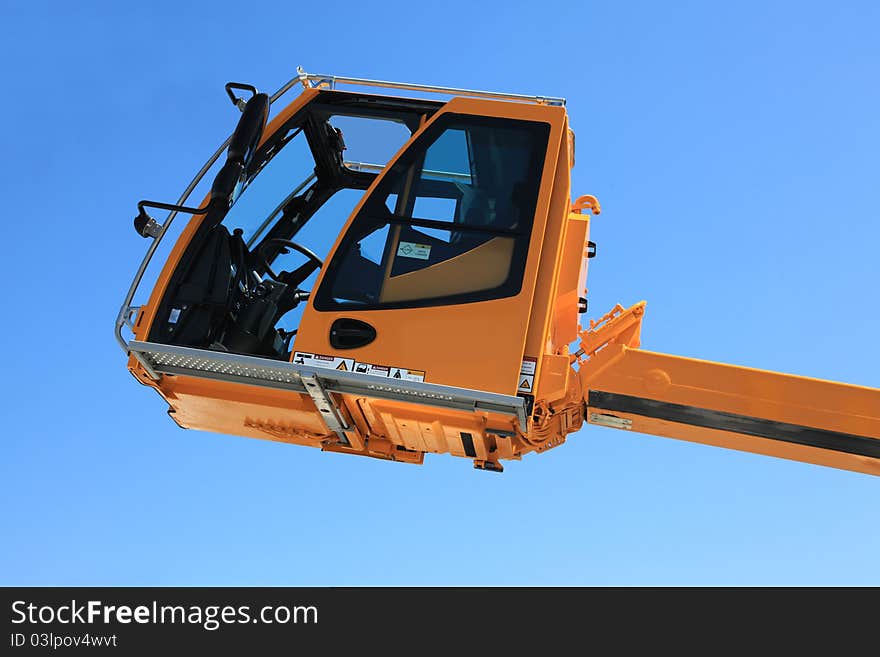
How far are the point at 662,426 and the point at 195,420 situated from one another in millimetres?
2866

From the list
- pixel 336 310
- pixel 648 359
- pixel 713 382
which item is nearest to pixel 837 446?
pixel 713 382

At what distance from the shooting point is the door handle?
17.8 ft

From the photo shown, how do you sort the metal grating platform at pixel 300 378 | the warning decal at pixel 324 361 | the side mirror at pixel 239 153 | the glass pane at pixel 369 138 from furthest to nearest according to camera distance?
the glass pane at pixel 369 138 < the side mirror at pixel 239 153 < the warning decal at pixel 324 361 < the metal grating platform at pixel 300 378

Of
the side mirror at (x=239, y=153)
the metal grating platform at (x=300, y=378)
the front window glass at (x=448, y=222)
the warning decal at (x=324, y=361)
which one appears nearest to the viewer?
the metal grating platform at (x=300, y=378)

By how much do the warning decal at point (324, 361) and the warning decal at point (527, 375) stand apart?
901mm

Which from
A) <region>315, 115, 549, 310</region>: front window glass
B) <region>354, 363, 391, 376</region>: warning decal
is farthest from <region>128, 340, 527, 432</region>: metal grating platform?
<region>315, 115, 549, 310</region>: front window glass

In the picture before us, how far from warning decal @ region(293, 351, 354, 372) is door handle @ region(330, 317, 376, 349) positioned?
0.08 m

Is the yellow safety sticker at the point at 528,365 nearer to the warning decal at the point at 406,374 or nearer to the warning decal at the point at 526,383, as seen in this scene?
the warning decal at the point at 526,383

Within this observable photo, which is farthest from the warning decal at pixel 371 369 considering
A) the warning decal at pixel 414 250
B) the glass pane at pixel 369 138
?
the glass pane at pixel 369 138

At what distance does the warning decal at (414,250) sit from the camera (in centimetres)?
560

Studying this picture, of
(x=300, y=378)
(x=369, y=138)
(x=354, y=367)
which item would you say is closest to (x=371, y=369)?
(x=354, y=367)

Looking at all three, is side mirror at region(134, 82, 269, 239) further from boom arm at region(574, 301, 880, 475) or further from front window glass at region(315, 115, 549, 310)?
boom arm at region(574, 301, 880, 475)

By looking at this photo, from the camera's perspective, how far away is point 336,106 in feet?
20.4

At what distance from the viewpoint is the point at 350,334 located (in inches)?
215
